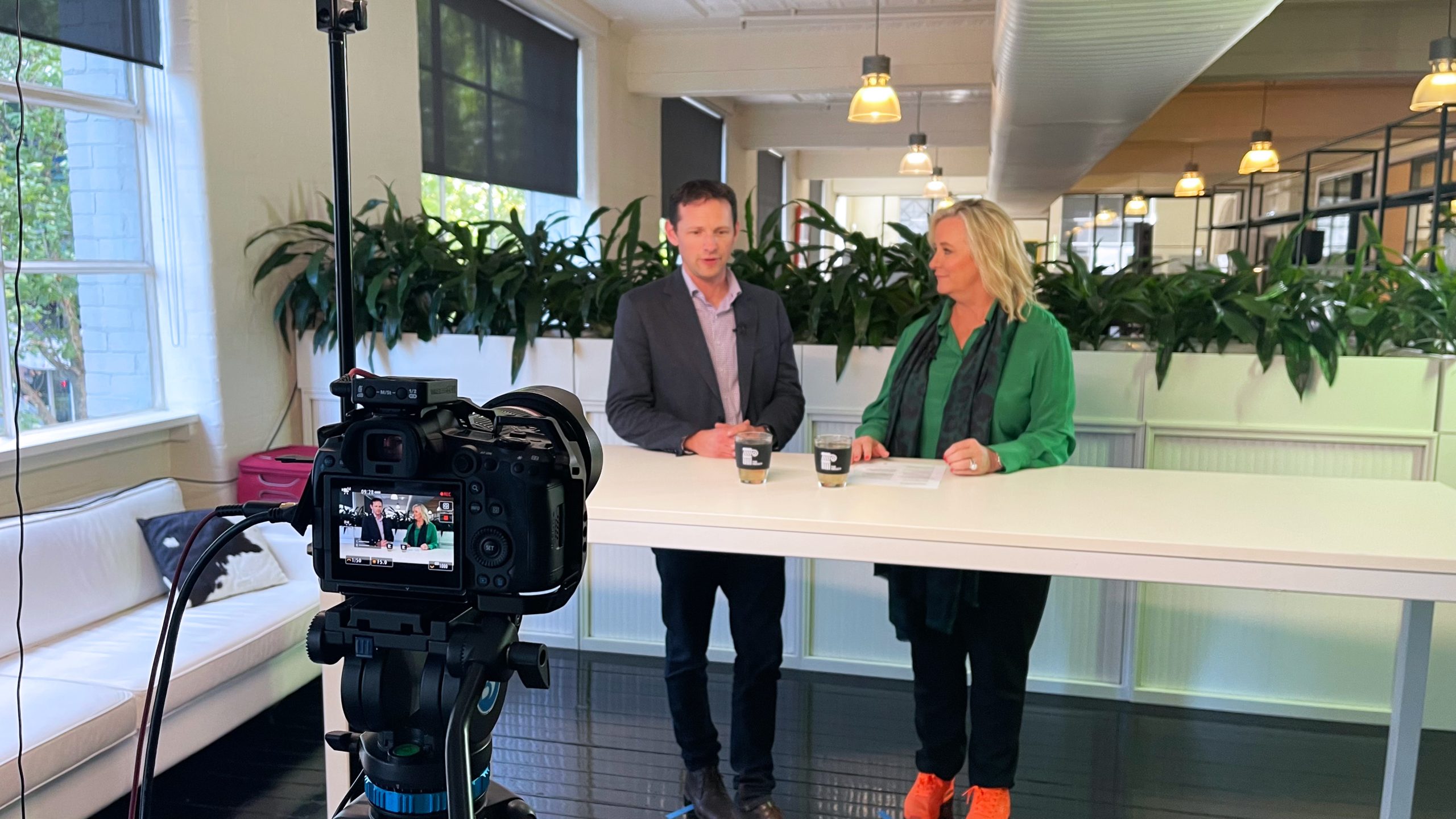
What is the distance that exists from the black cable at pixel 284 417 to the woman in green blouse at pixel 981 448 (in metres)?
2.28

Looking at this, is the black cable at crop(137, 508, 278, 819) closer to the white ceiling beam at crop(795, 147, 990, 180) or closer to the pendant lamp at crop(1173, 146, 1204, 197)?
the pendant lamp at crop(1173, 146, 1204, 197)

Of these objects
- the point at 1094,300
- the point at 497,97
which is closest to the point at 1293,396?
the point at 1094,300

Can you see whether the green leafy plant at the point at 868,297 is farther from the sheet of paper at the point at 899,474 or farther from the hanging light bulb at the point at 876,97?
the hanging light bulb at the point at 876,97

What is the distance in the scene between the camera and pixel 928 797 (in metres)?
2.17

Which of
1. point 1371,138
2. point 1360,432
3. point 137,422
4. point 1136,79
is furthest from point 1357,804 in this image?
point 1371,138

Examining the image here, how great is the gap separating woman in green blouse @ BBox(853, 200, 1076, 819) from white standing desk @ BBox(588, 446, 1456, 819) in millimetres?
121

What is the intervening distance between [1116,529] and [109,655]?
2.20 meters

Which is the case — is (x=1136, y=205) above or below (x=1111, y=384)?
→ above

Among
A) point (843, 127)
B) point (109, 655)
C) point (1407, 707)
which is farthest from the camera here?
point (843, 127)

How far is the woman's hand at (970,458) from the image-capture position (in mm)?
1966

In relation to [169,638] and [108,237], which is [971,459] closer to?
[169,638]

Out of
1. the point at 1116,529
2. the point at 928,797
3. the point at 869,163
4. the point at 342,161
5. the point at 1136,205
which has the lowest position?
the point at 928,797

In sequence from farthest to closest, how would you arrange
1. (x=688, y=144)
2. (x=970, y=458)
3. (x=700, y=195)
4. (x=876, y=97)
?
1. (x=688, y=144)
2. (x=876, y=97)
3. (x=700, y=195)
4. (x=970, y=458)

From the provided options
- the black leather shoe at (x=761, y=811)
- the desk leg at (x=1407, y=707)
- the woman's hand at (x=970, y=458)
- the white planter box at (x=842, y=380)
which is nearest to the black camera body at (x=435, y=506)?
the woman's hand at (x=970, y=458)
